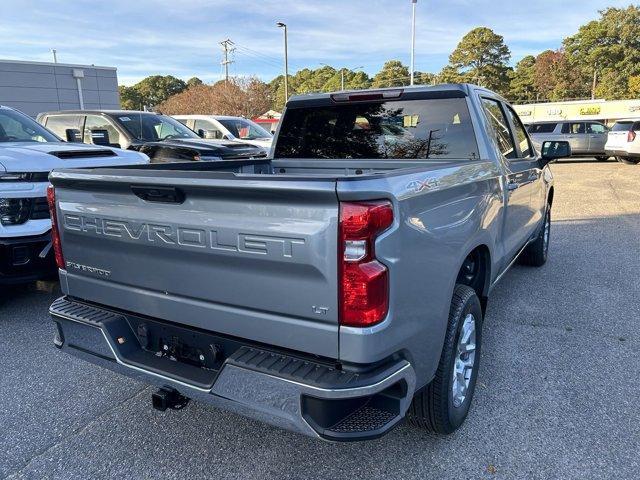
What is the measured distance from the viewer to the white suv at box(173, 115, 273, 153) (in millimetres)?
13742

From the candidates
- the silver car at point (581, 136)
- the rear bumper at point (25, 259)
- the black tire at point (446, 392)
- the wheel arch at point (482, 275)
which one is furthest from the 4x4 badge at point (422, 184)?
the silver car at point (581, 136)

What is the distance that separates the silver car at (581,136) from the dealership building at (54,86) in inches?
963

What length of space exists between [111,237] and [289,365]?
1170 millimetres

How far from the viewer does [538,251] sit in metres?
6.05

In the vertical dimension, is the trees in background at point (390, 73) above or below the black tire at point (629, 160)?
above

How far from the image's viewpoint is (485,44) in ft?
251

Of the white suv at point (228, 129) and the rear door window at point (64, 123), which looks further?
the white suv at point (228, 129)

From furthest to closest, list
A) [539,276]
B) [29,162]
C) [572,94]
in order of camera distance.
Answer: [572,94], [539,276], [29,162]

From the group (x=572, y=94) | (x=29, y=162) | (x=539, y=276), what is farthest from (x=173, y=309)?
(x=572, y=94)

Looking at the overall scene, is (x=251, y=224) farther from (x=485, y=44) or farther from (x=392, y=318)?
(x=485, y=44)

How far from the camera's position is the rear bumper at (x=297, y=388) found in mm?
1980

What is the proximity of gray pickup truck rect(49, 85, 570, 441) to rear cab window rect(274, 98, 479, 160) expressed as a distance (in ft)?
1.27


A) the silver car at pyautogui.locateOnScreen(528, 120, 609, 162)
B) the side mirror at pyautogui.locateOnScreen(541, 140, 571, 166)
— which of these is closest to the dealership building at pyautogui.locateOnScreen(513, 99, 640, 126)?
the silver car at pyautogui.locateOnScreen(528, 120, 609, 162)

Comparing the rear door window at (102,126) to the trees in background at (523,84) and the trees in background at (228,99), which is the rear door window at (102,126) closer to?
the trees in background at (228,99)
